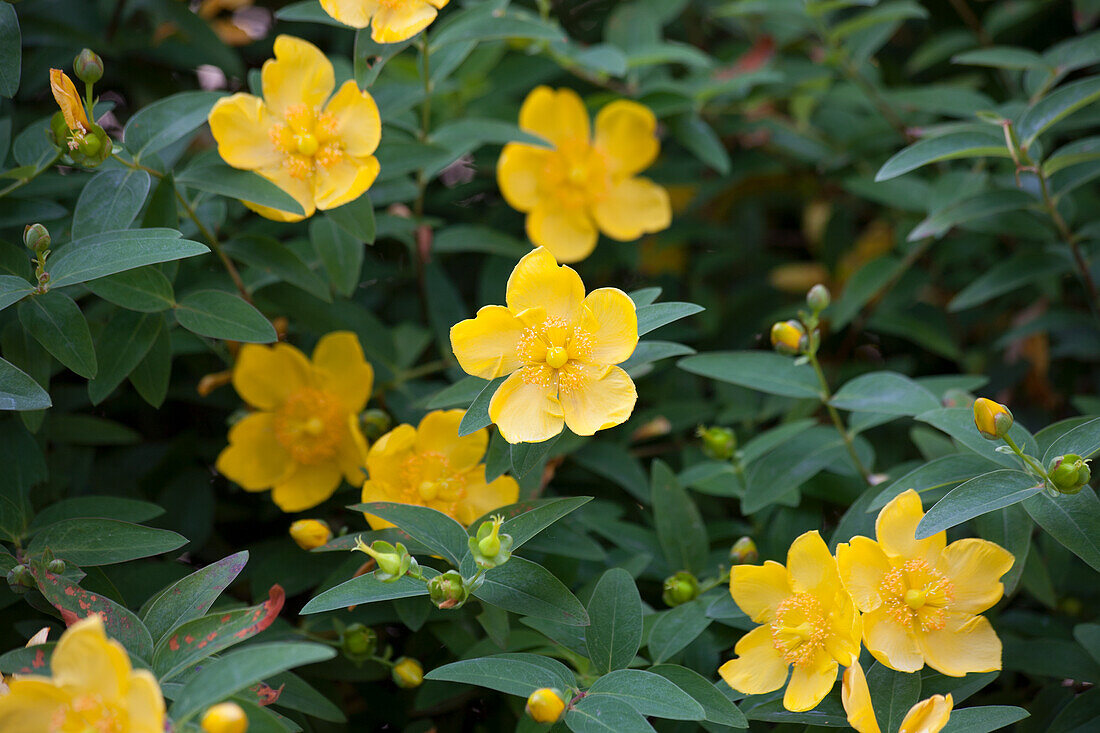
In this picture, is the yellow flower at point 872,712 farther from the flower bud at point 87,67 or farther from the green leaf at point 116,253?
the flower bud at point 87,67

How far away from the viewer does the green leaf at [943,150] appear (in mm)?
1031

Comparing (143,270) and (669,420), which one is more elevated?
(143,270)

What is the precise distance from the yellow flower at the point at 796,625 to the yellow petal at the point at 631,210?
0.67m

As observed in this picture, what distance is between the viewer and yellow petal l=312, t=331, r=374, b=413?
3.72 ft

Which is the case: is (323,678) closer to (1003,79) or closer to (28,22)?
(28,22)

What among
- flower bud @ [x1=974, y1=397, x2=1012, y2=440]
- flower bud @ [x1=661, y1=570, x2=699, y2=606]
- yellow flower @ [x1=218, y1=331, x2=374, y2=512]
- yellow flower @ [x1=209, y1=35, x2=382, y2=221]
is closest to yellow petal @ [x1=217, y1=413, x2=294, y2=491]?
yellow flower @ [x1=218, y1=331, x2=374, y2=512]

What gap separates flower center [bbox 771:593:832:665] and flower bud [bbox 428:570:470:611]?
0.33 meters

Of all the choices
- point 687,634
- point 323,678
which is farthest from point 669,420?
point 323,678

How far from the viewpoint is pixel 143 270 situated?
963mm

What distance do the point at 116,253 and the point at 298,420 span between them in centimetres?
37

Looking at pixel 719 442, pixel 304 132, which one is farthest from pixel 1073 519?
pixel 304 132

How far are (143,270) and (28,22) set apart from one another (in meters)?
0.64

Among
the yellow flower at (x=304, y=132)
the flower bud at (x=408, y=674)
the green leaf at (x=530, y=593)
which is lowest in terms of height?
the flower bud at (x=408, y=674)

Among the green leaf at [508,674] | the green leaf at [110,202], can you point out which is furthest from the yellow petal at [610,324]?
the green leaf at [110,202]
